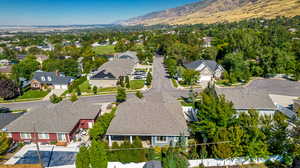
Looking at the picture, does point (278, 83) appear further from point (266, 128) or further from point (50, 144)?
point (50, 144)

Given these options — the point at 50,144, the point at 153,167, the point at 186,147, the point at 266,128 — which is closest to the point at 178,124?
the point at 186,147

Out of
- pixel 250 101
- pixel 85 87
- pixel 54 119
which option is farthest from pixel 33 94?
pixel 250 101

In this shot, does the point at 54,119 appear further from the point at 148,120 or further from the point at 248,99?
the point at 248,99

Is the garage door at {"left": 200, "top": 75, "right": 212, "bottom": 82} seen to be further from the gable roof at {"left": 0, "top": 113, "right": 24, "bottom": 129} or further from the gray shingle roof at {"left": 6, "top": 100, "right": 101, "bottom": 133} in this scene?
the gable roof at {"left": 0, "top": 113, "right": 24, "bottom": 129}

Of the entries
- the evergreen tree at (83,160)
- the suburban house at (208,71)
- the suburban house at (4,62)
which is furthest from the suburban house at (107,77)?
the suburban house at (4,62)

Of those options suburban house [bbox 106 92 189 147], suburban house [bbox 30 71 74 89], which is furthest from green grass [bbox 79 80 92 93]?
suburban house [bbox 106 92 189 147]

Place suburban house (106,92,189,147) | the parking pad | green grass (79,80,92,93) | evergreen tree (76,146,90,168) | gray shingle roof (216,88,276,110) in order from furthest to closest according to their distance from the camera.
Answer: green grass (79,80,92,93), gray shingle roof (216,88,276,110), suburban house (106,92,189,147), the parking pad, evergreen tree (76,146,90,168)
